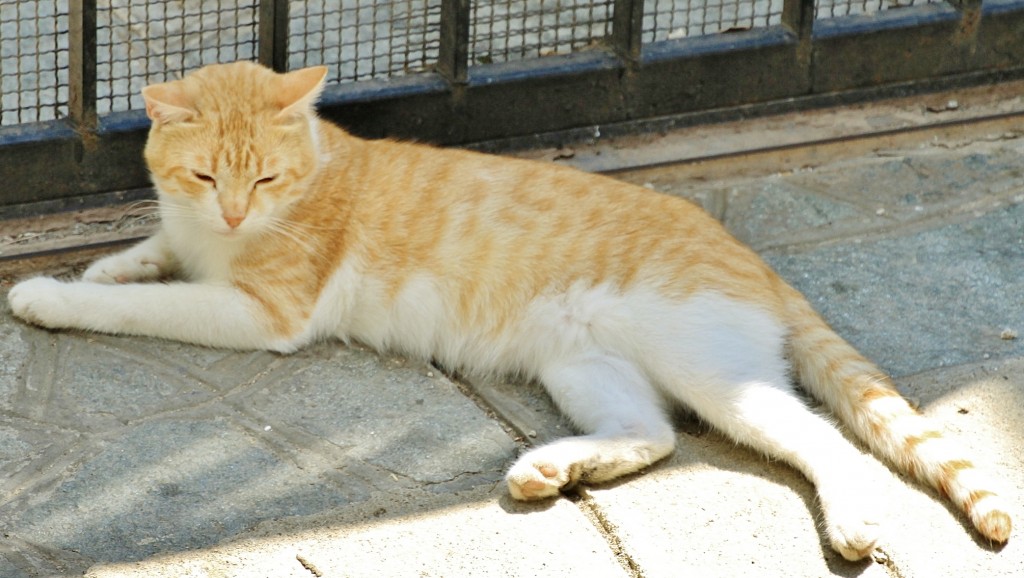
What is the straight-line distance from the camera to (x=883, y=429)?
3375 millimetres

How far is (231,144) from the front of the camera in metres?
3.65

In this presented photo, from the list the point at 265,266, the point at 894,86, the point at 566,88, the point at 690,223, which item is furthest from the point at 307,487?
the point at 894,86

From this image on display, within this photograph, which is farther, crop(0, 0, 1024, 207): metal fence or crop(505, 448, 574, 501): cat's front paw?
crop(0, 0, 1024, 207): metal fence

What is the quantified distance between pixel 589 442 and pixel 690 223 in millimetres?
858

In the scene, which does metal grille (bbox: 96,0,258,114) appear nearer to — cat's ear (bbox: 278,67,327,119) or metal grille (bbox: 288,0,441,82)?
metal grille (bbox: 288,0,441,82)

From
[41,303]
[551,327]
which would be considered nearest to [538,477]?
[551,327]

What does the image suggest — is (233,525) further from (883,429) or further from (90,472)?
(883,429)

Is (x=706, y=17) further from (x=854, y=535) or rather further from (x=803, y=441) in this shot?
(x=854, y=535)

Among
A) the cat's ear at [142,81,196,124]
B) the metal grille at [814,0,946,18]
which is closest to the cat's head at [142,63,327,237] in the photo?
the cat's ear at [142,81,196,124]

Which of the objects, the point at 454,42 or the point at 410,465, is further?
the point at 454,42

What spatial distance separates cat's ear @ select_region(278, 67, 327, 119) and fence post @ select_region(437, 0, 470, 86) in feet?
2.46

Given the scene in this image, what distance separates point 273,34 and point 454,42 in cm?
A: 60

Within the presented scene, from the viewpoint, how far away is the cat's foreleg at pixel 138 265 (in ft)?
13.1

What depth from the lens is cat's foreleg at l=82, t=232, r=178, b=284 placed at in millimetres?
3988
